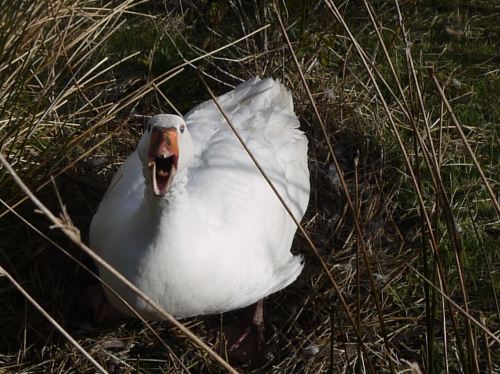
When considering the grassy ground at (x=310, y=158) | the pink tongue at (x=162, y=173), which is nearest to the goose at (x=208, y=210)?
the pink tongue at (x=162, y=173)

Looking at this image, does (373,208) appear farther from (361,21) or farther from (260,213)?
(361,21)

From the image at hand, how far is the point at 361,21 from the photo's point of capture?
570 centimetres

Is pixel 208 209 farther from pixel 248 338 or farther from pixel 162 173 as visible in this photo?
pixel 248 338

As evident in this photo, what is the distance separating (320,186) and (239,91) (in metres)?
0.83

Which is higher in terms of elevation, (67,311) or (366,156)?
(67,311)

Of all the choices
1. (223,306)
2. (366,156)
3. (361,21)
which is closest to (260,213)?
(223,306)

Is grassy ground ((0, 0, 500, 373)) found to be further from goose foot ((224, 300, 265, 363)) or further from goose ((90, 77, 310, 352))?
goose ((90, 77, 310, 352))

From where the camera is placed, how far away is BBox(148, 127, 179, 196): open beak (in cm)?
280

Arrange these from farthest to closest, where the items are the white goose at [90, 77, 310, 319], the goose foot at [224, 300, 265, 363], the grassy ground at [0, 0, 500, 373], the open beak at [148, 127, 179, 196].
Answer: the goose foot at [224, 300, 265, 363] < the grassy ground at [0, 0, 500, 373] < the white goose at [90, 77, 310, 319] < the open beak at [148, 127, 179, 196]

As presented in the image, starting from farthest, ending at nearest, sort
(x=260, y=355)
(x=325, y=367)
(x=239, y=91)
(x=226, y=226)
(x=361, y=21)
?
(x=361, y=21), (x=239, y=91), (x=260, y=355), (x=325, y=367), (x=226, y=226)

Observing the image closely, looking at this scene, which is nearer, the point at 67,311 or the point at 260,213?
the point at 260,213

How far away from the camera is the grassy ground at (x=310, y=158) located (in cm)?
380

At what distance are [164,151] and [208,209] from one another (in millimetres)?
787

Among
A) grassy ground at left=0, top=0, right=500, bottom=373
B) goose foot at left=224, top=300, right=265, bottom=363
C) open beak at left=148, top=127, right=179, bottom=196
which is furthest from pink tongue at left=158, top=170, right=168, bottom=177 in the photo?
goose foot at left=224, top=300, right=265, bottom=363
